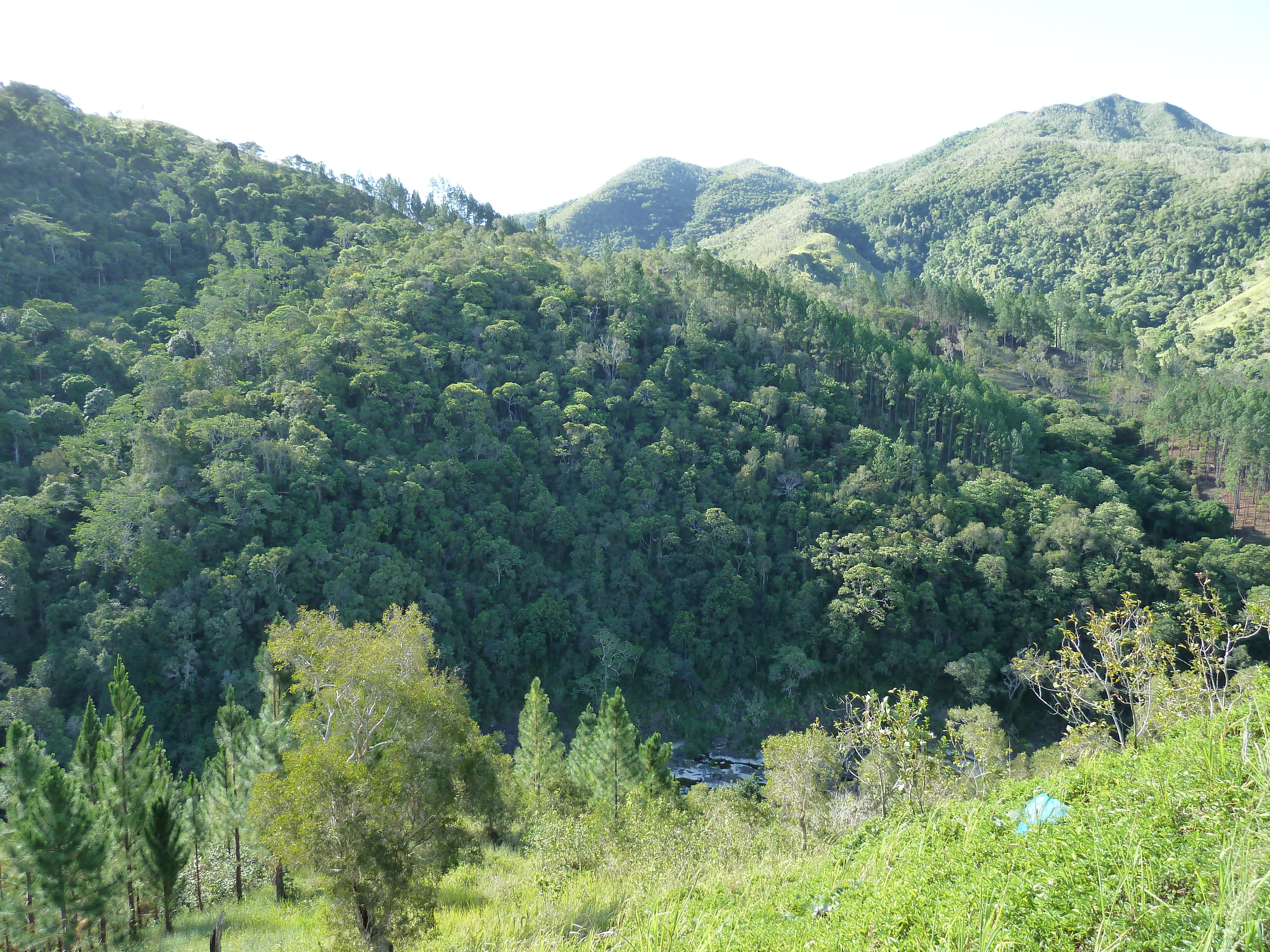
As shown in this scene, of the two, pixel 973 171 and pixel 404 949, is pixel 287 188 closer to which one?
pixel 404 949

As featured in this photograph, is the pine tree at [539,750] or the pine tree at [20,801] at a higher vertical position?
the pine tree at [20,801]

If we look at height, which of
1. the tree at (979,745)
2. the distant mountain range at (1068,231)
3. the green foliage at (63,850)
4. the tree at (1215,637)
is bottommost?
the tree at (979,745)

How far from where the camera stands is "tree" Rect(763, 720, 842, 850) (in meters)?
22.2

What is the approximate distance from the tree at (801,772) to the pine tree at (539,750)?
32.2 ft

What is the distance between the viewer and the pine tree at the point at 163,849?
1680 centimetres

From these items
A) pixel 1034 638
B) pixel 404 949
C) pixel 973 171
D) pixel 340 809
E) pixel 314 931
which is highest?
pixel 973 171

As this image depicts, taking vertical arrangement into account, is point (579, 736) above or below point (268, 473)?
below

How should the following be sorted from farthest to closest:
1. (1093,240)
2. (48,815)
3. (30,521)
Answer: (1093,240) → (30,521) → (48,815)

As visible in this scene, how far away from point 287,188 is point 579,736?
85.0 m

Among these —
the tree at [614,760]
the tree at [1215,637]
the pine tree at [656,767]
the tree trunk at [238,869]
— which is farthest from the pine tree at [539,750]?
the tree at [1215,637]

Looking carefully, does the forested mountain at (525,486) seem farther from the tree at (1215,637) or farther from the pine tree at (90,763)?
the tree at (1215,637)

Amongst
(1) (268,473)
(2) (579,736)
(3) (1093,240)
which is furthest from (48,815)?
(3) (1093,240)

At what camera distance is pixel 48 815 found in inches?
587

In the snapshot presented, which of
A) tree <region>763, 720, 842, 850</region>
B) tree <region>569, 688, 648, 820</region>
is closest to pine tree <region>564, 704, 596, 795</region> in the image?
tree <region>569, 688, 648, 820</region>
